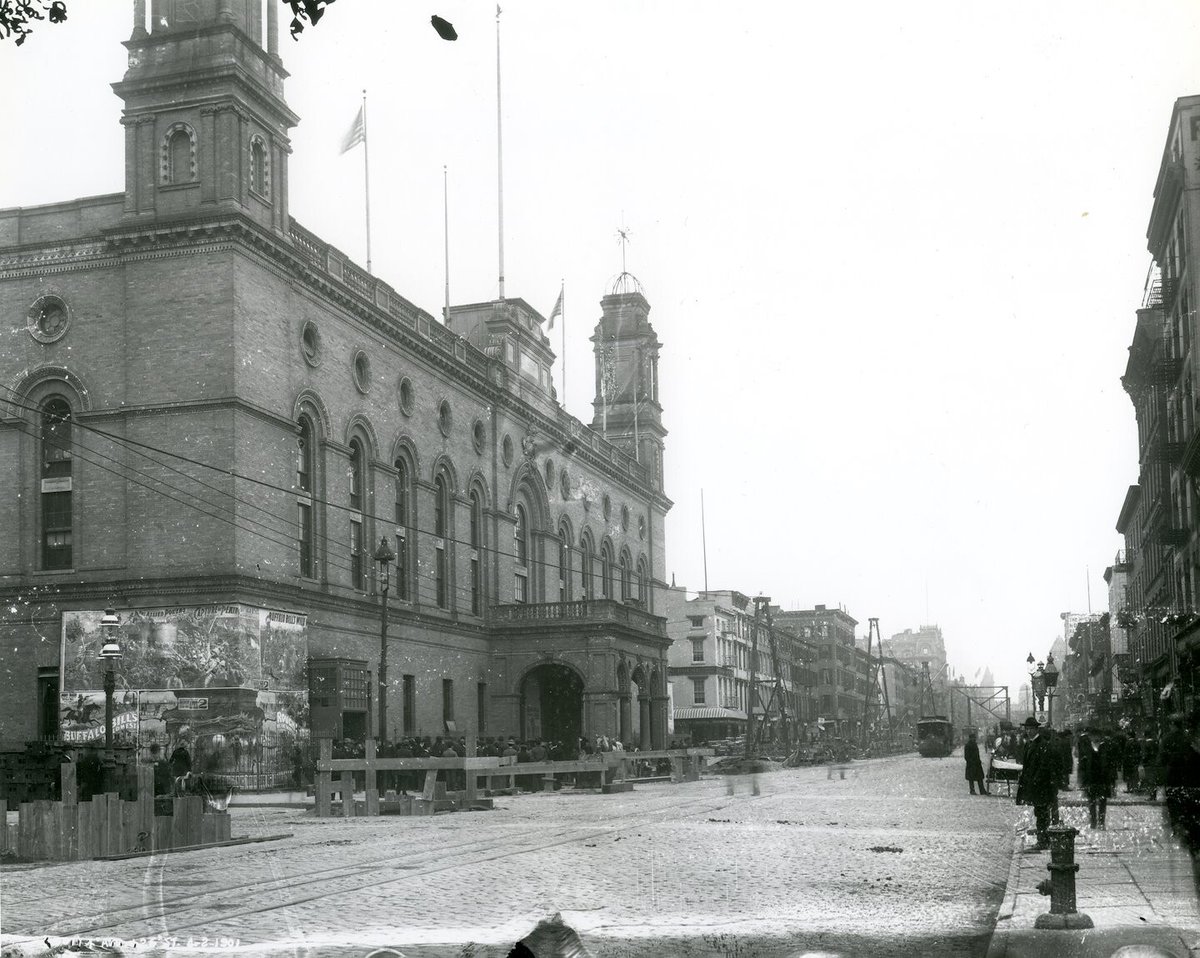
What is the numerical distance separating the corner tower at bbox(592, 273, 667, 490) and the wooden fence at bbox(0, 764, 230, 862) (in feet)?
195

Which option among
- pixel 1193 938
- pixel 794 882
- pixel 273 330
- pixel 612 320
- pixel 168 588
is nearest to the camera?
pixel 1193 938

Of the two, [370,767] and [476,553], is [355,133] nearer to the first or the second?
[476,553]

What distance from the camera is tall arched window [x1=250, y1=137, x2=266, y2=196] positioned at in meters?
38.3

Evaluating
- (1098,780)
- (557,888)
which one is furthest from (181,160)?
(557,888)

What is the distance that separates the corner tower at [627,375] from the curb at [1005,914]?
62675mm

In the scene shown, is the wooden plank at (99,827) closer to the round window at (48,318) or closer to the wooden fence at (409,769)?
the wooden fence at (409,769)

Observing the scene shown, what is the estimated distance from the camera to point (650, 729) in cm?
6212

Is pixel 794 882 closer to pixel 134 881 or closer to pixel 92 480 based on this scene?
pixel 134 881

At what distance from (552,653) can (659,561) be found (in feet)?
95.3

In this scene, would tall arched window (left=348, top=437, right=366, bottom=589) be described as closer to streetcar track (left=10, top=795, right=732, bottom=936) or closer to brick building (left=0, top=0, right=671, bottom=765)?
brick building (left=0, top=0, right=671, bottom=765)

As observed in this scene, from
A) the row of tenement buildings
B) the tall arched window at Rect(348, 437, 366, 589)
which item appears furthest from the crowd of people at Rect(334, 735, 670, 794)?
the row of tenement buildings

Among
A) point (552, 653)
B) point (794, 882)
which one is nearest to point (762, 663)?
point (552, 653)

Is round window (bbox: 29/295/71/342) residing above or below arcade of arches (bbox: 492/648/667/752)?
above

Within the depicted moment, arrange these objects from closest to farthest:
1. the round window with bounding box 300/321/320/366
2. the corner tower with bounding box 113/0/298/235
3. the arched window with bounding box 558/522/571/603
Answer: the corner tower with bounding box 113/0/298/235
the round window with bounding box 300/321/320/366
the arched window with bounding box 558/522/571/603
